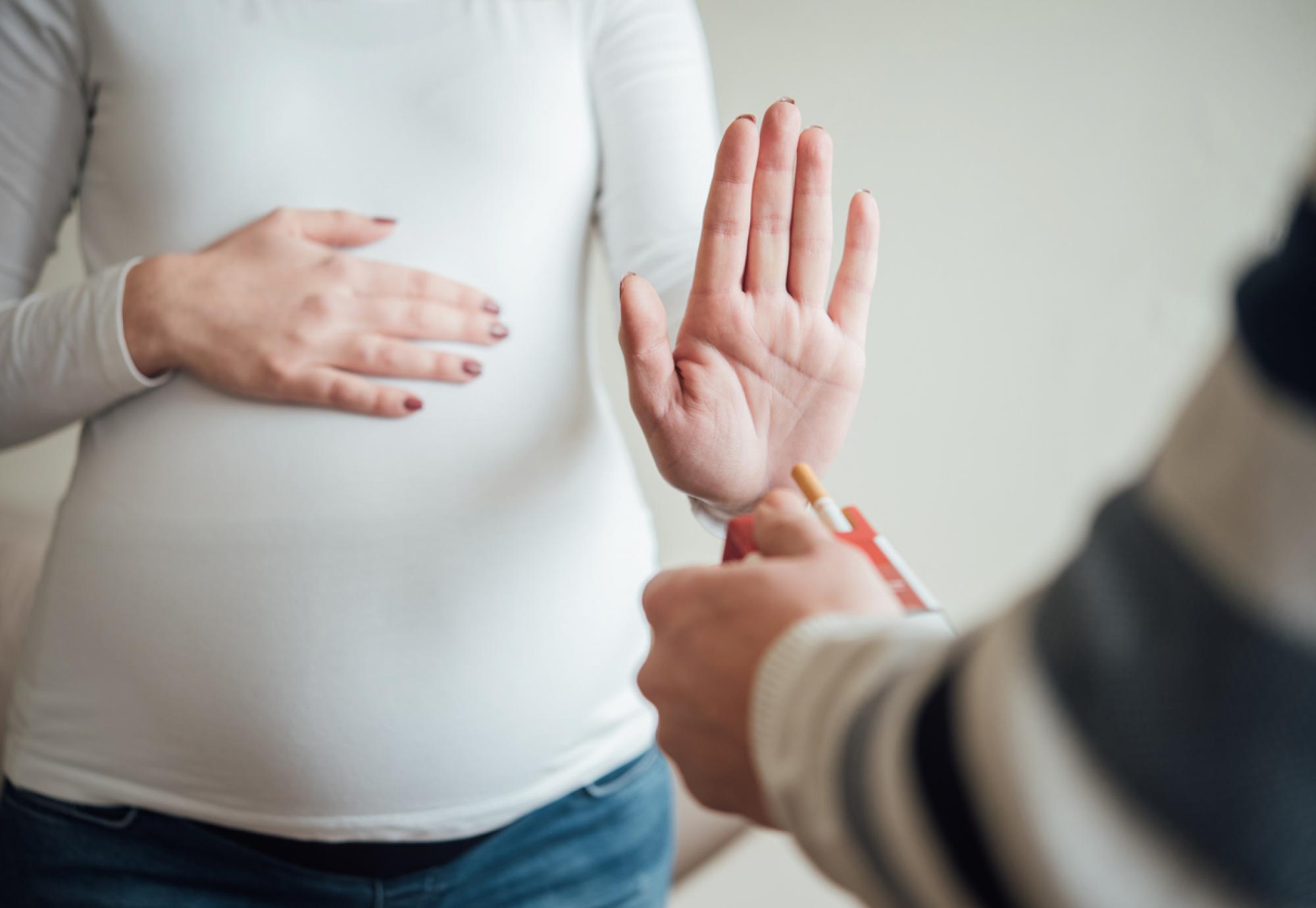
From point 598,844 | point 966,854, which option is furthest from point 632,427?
point 966,854

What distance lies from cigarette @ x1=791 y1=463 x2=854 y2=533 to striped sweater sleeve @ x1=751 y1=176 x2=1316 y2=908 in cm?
19

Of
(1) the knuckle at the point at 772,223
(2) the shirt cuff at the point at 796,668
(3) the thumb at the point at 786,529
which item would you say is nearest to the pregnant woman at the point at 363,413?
(1) the knuckle at the point at 772,223

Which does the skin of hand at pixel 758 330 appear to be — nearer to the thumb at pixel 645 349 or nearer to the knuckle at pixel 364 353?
the thumb at pixel 645 349

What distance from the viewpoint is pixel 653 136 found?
60 cm

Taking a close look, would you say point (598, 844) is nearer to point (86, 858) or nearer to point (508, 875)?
point (508, 875)

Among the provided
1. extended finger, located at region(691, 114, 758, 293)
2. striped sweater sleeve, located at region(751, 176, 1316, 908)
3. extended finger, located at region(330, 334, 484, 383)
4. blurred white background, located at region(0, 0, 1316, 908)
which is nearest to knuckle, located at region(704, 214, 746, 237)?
extended finger, located at region(691, 114, 758, 293)

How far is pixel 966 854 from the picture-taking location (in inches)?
7.4

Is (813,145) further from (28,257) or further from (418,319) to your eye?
(28,257)

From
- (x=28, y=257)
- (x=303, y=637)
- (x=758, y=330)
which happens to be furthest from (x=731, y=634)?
(x=28, y=257)

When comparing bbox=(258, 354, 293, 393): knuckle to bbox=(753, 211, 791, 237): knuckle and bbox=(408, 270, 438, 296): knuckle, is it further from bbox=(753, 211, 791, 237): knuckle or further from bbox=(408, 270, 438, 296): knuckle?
bbox=(753, 211, 791, 237): knuckle

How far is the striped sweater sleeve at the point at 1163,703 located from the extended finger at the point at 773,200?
331 mm

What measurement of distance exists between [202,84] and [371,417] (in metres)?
0.27

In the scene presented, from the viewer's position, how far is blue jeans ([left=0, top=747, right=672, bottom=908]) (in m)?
0.55

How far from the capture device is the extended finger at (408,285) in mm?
584
